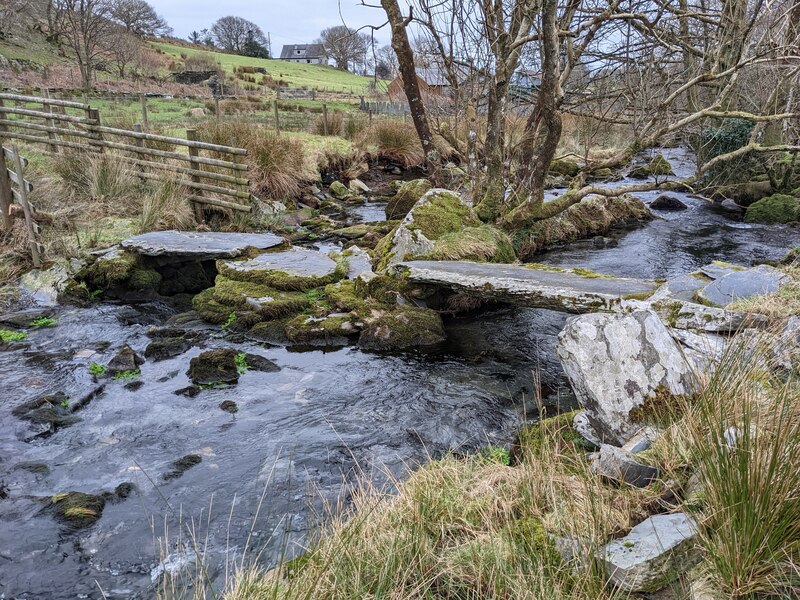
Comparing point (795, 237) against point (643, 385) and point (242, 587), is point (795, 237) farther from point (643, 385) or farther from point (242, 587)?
point (242, 587)

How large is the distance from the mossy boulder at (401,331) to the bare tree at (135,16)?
114ft

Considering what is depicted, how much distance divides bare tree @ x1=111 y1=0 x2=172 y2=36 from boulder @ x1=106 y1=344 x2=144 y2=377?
34.4 m

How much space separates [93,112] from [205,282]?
551 cm

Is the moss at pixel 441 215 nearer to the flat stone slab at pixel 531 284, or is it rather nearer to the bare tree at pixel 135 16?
the flat stone slab at pixel 531 284

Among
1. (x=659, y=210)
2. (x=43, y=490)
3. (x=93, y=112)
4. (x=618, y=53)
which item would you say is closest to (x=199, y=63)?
(x=93, y=112)

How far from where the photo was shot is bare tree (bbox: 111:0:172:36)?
35647mm

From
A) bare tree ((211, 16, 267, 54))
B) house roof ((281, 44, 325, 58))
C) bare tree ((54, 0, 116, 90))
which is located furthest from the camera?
house roof ((281, 44, 325, 58))

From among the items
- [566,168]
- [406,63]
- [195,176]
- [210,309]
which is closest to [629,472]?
[210,309]

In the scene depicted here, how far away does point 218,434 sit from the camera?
4.70 meters

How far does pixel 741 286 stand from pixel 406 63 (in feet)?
22.2

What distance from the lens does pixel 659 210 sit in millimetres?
14062

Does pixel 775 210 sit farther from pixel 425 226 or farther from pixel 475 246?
pixel 425 226

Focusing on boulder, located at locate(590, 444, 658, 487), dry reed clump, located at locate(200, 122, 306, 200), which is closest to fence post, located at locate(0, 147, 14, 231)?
dry reed clump, located at locate(200, 122, 306, 200)

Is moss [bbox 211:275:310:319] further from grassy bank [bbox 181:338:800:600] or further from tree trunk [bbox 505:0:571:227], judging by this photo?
grassy bank [bbox 181:338:800:600]
